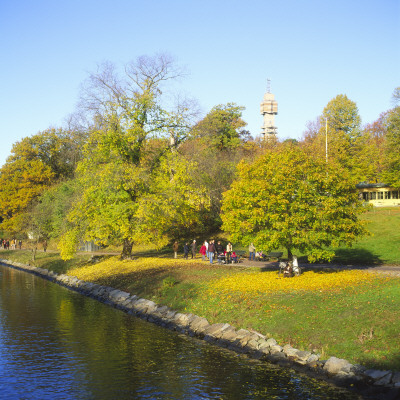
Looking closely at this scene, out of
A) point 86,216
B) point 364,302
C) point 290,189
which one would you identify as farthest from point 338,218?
Result: point 86,216

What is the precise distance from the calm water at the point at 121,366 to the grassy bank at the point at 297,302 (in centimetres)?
221

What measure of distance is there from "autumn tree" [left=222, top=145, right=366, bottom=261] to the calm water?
9051mm

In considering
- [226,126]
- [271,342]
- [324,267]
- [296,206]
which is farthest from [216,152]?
[271,342]

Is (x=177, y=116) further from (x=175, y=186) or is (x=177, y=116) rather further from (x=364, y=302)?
(x=364, y=302)

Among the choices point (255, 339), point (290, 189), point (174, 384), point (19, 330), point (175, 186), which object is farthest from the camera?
point (175, 186)

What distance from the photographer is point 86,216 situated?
44438 mm

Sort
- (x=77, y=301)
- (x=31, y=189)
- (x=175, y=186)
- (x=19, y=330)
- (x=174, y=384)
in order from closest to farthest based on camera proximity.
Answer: (x=174, y=384), (x=19, y=330), (x=77, y=301), (x=175, y=186), (x=31, y=189)

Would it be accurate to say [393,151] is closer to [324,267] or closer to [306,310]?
[324,267]

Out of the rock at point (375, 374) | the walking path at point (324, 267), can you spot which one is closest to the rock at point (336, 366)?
the rock at point (375, 374)

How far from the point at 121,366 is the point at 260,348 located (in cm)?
591

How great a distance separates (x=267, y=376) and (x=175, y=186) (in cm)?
2704

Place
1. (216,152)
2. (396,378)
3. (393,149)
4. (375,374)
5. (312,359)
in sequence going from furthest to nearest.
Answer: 1. (216,152)
2. (393,149)
3. (312,359)
4. (375,374)
5. (396,378)

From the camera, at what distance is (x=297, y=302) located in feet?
78.6

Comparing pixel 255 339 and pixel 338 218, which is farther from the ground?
pixel 338 218
